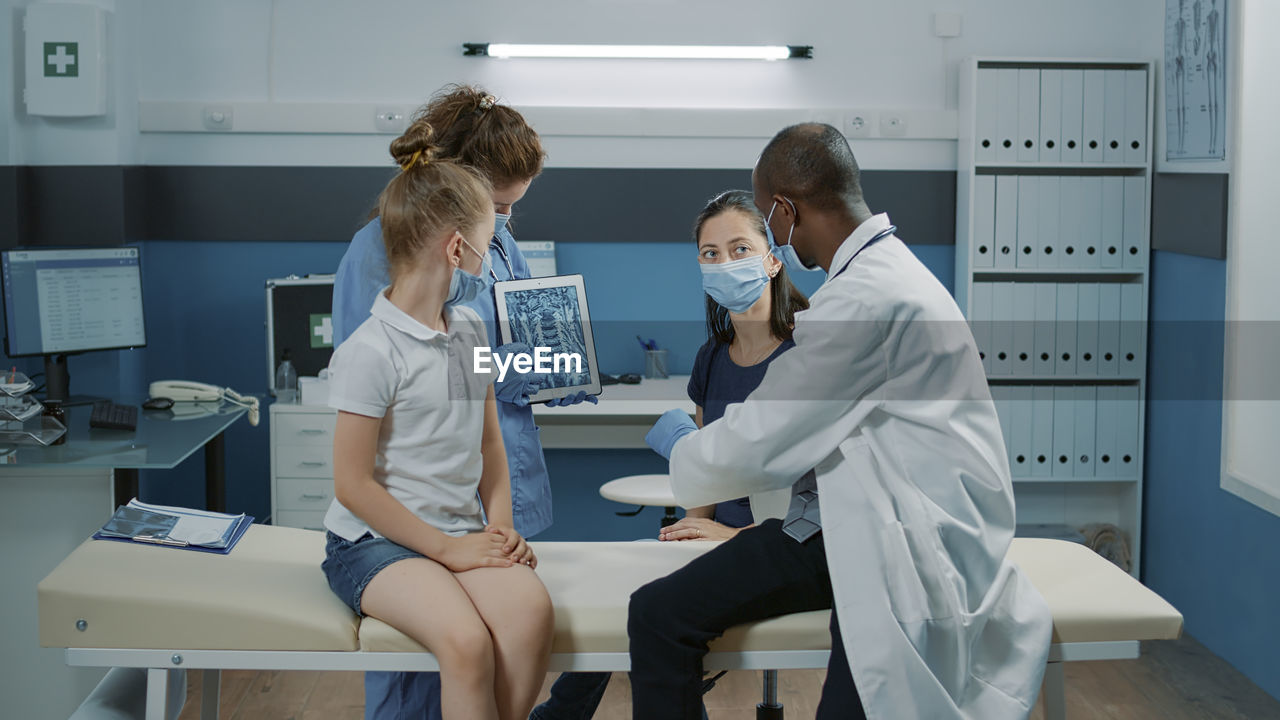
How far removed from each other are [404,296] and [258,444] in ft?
8.45

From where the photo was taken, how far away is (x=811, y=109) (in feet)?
12.7

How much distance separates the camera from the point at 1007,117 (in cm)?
364

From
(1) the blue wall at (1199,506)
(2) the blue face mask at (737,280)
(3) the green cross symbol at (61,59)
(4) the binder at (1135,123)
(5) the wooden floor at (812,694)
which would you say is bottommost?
(5) the wooden floor at (812,694)

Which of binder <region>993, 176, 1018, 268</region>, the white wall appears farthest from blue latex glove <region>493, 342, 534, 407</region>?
binder <region>993, 176, 1018, 268</region>

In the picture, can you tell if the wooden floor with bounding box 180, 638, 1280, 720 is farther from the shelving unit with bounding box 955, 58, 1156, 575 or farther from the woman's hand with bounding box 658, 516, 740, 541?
the woman's hand with bounding box 658, 516, 740, 541

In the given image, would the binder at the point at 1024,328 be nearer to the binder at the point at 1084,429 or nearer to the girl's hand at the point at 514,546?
the binder at the point at 1084,429

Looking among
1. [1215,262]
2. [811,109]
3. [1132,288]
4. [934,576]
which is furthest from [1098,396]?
[934,576]

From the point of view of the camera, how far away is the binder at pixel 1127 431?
3.68 m

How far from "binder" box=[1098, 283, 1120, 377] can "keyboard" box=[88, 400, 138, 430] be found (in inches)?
120

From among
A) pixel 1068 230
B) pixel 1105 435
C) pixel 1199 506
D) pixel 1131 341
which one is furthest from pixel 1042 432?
pixel 1068 230

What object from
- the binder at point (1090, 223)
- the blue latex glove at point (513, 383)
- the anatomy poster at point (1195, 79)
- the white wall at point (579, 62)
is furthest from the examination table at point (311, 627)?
the white wall at point (579, 62)

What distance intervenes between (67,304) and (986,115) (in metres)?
3.02

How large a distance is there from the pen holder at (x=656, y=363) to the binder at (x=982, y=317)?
1.09m

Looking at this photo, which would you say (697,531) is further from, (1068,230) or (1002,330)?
(1068,230)
